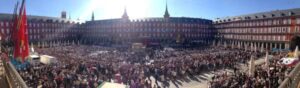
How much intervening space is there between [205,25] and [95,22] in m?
45.5

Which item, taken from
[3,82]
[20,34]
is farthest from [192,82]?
[3,82]

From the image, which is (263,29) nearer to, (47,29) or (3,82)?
(47,29)

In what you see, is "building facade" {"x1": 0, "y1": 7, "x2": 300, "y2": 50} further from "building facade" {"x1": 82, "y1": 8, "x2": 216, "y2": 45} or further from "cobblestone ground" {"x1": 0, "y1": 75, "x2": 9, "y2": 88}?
"cobblestone ground" {"x1": 0, "y1": 75, "x2": 9, "y2": 88}

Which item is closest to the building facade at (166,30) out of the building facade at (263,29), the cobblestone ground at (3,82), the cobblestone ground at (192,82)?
the building facade at (263,29)

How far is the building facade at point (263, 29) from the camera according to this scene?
74938 mm

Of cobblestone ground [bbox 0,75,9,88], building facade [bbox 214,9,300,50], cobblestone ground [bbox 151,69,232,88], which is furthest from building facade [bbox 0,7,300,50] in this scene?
cobblestone ground [bbox 0,75,9,88]

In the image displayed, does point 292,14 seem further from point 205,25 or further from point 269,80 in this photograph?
point 269,80

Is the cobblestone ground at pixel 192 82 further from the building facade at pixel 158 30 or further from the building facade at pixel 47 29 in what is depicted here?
the building facade at pixel 47 29

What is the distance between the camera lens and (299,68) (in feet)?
43.6

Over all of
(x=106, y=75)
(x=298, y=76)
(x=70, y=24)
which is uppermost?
(x=70, y=24)

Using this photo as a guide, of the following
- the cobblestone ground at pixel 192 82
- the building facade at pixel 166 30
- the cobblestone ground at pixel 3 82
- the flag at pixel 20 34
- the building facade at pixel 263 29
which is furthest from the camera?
the building facade at pixel 166 30

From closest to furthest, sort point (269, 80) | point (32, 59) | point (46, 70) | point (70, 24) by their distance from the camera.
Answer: point (269, 80) → point (46, 70) → point (32, 59) → point (70, 24)

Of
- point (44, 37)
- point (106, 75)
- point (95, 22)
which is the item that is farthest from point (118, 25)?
point (106, 75)

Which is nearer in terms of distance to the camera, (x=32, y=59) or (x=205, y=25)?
(x=32, y=59)
